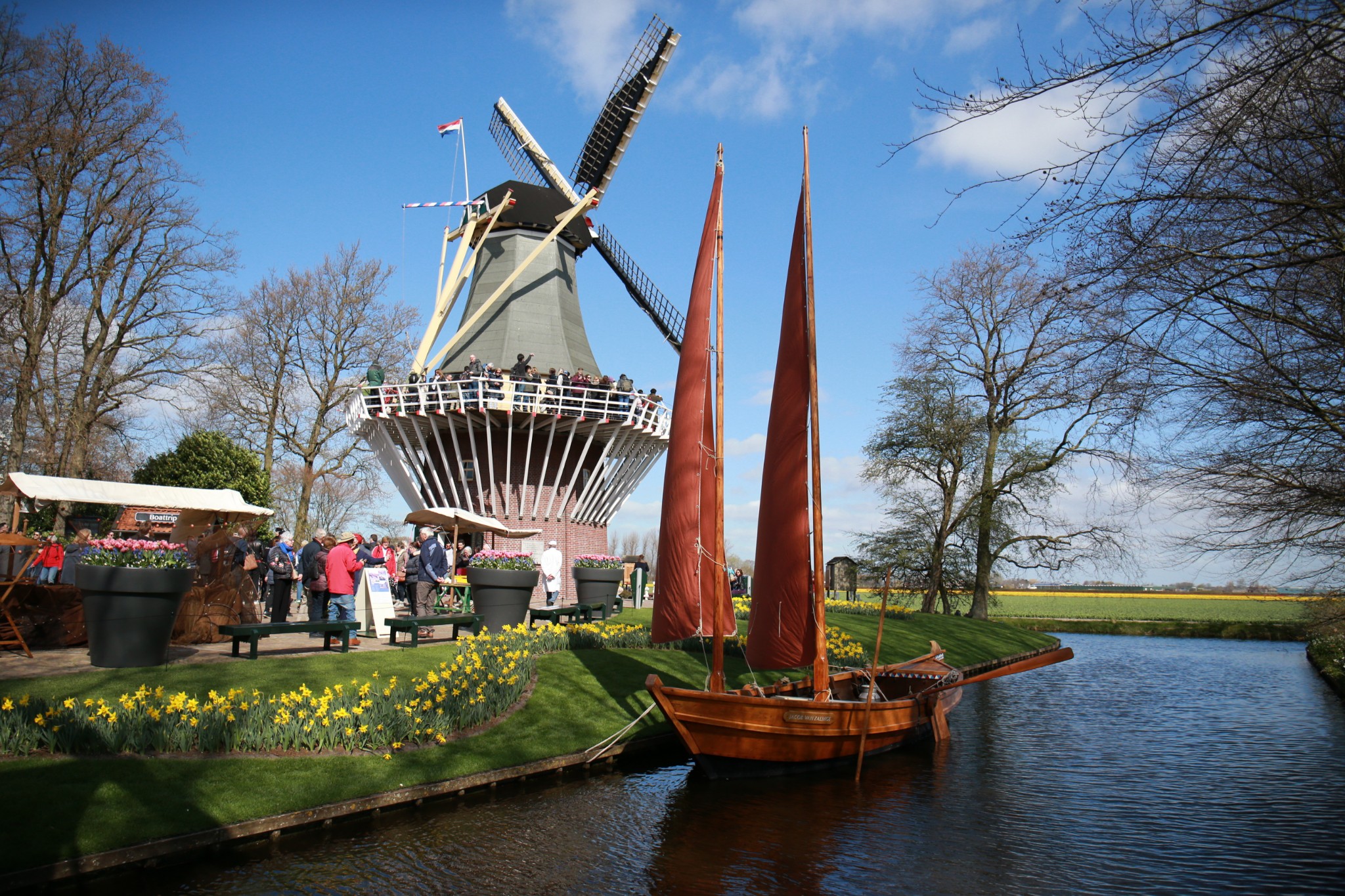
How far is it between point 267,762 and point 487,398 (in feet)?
57.8

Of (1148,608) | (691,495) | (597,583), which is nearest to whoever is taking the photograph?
(691,495)

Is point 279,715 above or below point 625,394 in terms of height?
below

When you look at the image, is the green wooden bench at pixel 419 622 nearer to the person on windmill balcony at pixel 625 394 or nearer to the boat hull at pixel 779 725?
the boat hull at pixel 779 725

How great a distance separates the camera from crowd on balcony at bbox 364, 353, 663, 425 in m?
25.0

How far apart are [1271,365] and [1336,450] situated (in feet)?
6.57

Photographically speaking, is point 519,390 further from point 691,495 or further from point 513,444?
point 691,495

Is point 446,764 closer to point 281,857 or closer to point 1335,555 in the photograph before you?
point 281,857

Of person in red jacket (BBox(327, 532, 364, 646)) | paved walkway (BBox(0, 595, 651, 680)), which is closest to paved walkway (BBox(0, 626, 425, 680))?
paved walkway (BBox(0, 595, 651, 680))

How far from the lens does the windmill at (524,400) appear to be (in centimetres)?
2570

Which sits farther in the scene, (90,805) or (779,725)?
(779,725)

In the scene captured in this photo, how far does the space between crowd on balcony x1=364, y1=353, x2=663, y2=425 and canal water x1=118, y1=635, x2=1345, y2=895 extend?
15.5 meters

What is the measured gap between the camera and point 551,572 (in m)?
22.2

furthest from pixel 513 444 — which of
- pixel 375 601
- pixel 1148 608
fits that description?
pixel 1148 608

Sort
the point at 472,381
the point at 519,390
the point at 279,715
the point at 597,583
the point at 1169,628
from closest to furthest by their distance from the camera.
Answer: the point at 279,715 → the point at 597,583 → the point at 472,381 → the point at 519,390 → the point at 1169,628
